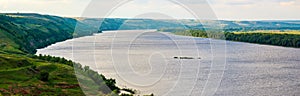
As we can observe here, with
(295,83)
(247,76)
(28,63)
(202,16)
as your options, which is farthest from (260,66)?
(202,16)

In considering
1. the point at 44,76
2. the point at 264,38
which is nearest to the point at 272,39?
the point at 264,38

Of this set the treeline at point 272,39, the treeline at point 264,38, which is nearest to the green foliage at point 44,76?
the treeline at point 264,38

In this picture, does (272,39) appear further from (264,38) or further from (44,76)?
(44,76)

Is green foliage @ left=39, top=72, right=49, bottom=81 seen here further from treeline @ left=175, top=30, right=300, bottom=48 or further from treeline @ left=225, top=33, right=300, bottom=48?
treeline @ left=225, top=33, right=300, bottom=48

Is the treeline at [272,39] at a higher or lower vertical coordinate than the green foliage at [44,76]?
higher

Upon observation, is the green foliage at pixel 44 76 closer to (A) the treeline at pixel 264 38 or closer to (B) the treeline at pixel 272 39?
(A) the treeline at pixel 264 38

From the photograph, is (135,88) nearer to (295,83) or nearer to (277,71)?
(295,83)

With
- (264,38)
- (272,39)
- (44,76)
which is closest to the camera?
(44,76)

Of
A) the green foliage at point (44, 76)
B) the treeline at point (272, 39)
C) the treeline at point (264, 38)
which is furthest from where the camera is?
the treeline at point (272, 39)

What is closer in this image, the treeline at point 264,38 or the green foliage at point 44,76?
the green foliage at point 44,76

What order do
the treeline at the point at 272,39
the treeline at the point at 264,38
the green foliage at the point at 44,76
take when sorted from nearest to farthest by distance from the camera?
the green foliage at the point at 44,76 → the treeline at the point at 264,38 → the treeline at the point at 272,39

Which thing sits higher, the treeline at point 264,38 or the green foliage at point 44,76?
the treeline at point 264,38
